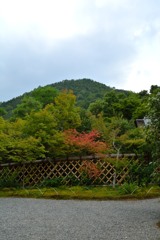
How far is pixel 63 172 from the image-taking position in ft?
35.6

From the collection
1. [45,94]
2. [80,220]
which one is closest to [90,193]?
[80,220]

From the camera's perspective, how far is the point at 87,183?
33.9ft

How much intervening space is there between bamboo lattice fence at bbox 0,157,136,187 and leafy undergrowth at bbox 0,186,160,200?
1.55 feet

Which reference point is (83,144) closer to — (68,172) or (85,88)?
(68,172)

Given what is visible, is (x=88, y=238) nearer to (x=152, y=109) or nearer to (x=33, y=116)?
(x=152, y=109)

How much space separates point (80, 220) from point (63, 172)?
17.9 feet

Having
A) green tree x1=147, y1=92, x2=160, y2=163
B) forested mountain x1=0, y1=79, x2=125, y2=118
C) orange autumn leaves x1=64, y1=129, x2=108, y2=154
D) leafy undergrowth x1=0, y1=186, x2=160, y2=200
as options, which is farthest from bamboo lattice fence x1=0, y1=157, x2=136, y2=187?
forested mountain x1=0, y1=79, x2=125, y2=118

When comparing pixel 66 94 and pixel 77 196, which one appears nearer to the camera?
pixel 77 196

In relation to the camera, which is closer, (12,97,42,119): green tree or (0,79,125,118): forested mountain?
(12,97,42,119): green tree

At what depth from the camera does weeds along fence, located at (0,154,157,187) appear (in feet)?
33.5

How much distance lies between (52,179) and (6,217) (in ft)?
15.7

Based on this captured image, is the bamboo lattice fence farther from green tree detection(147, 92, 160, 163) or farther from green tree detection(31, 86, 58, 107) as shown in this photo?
green tree detection(31, 86, 58, 107)

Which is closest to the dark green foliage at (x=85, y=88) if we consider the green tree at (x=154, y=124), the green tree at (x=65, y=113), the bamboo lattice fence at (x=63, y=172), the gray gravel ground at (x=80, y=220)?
the green tree at (x=65, y=113)

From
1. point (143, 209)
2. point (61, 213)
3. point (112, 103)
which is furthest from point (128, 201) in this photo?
point (112, 103)
